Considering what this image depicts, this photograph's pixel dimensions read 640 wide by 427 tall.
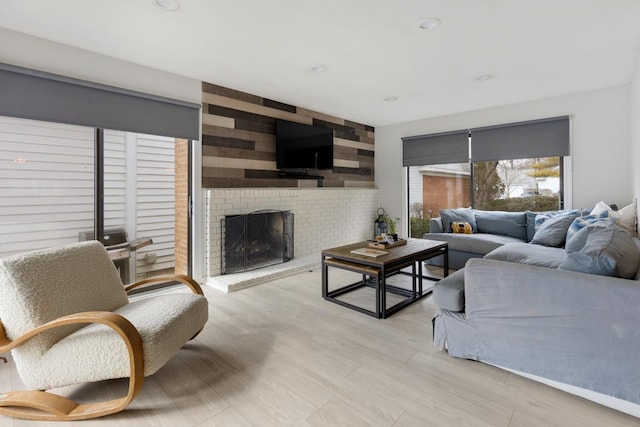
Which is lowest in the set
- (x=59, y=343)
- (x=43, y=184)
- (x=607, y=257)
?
(x=59, y=343)

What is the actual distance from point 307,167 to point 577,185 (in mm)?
3663

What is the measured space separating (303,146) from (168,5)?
2.69 metres

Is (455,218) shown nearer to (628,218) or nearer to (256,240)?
(628,218)

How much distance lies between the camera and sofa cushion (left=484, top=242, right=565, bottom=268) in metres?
2.80

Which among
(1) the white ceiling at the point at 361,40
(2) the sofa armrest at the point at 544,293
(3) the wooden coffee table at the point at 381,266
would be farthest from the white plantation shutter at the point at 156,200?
(2) the sofa armrest at the point at 544,293

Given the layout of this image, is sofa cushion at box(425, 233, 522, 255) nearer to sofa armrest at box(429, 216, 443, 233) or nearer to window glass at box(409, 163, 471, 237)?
sofa armrest at box(429, 216, 443, 233)

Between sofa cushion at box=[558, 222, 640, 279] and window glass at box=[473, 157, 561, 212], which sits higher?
window glass at box=[473, 157, 561, 212]

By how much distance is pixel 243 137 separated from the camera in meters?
4.16

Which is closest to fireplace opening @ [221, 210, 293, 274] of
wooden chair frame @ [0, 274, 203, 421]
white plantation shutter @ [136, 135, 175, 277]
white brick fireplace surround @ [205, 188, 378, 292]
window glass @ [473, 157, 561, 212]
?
white brick fireplace surround @ [205, 188, 378, 292]

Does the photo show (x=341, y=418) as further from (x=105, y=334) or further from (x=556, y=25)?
(x=556, y=25)

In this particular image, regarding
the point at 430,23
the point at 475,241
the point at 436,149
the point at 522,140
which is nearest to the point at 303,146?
the point at 436,149

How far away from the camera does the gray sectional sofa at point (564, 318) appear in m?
1.57

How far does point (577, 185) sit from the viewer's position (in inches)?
165

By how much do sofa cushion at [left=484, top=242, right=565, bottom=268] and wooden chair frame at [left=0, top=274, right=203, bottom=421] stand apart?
118 inches
